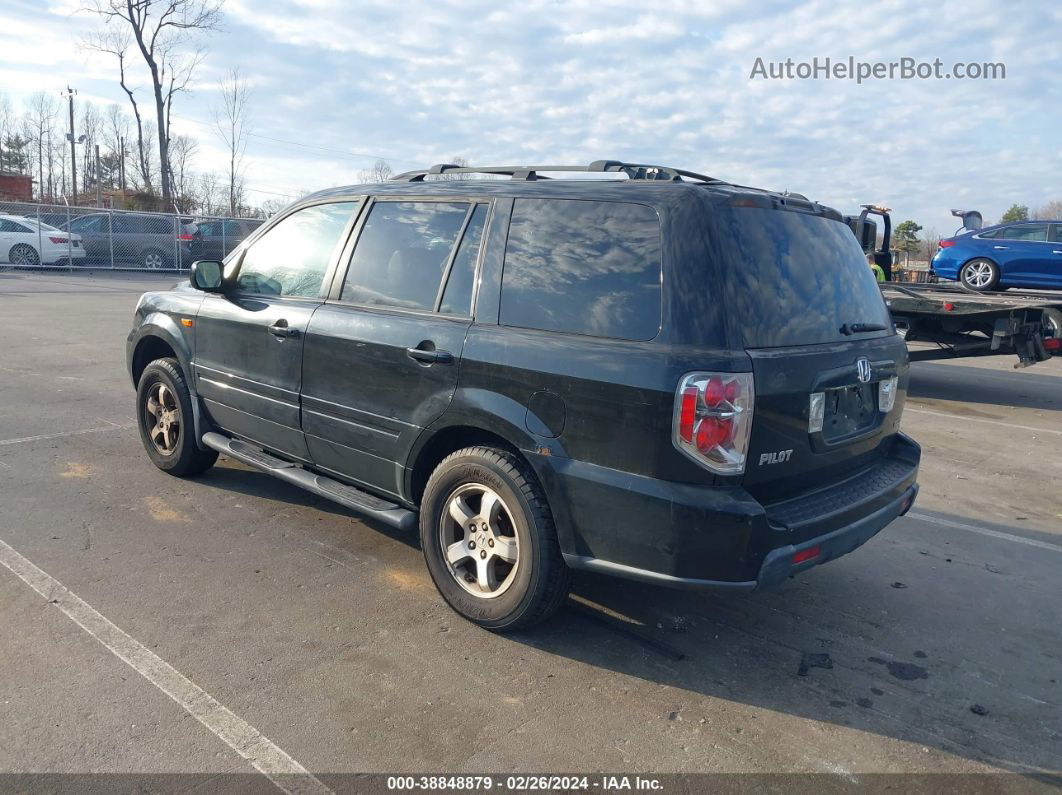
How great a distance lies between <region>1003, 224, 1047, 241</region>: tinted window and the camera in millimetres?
14898

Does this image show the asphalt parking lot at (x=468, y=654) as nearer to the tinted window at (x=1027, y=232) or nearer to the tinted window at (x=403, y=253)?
the tinted window at (x=403, y=253)

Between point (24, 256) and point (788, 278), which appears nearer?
point (788, 278)

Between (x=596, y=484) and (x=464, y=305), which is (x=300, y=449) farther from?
(x=596, y=484)

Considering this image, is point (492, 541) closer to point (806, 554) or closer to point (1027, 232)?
point (806, 554)

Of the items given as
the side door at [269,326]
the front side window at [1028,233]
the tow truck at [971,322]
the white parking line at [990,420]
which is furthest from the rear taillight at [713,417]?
the front side window at [1028,233]

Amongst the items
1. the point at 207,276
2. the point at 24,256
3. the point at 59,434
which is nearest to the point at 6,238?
the point at 24,256

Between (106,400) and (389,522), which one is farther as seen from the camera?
(106,400)

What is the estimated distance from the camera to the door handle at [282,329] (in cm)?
447

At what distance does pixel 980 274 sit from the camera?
1556 cm

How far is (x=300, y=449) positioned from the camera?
4574 millimetres

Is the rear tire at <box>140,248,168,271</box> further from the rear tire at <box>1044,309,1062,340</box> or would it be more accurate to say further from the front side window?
the rear tire at <box>1044,309,1062,340</box>

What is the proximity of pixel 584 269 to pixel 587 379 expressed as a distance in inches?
19.2

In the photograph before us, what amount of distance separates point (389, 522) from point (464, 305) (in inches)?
43.5

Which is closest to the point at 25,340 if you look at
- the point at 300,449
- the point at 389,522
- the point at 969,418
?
the point at 300,449
